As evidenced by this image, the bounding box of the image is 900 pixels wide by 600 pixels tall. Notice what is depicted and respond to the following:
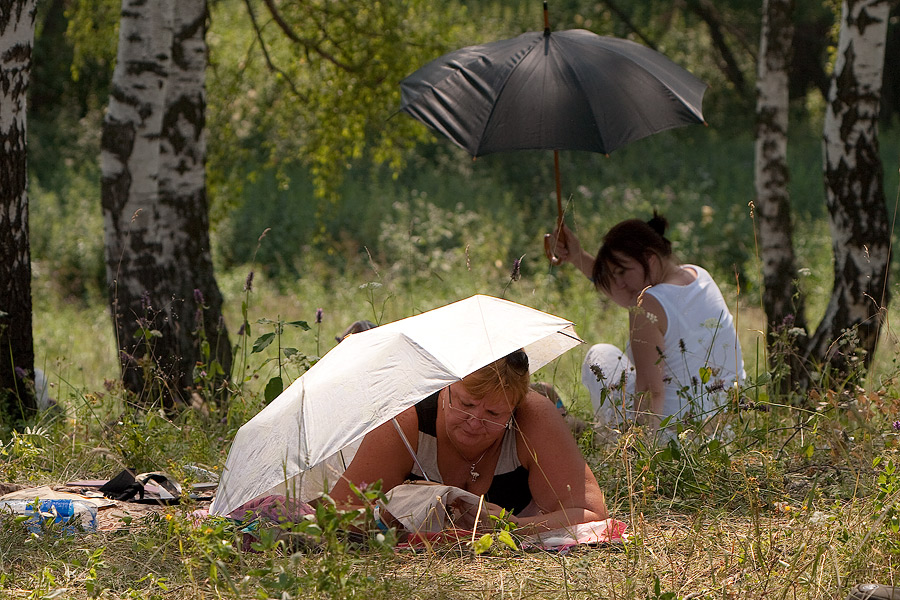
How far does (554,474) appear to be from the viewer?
137 inches

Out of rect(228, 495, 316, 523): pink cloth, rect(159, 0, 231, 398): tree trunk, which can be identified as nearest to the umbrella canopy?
rect(159, 0, 231, 398): tree trunk

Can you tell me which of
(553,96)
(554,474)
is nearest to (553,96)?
(553,96)

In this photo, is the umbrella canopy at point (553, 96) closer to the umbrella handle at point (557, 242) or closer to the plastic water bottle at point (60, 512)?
the umbrella handle at point (557, 242)

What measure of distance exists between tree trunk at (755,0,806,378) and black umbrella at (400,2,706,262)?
2.18m

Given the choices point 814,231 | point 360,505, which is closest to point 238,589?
point 360,505

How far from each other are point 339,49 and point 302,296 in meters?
5.43

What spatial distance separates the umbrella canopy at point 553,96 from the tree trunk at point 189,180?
1627 mm

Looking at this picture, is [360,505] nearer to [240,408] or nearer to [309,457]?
[309,457]

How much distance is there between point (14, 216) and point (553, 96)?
2.66m

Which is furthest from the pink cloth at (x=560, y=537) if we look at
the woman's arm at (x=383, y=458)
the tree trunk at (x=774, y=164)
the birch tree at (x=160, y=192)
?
the tree trunk at (x=774, y=164)

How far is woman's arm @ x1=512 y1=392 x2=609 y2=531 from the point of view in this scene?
3410 millimetres

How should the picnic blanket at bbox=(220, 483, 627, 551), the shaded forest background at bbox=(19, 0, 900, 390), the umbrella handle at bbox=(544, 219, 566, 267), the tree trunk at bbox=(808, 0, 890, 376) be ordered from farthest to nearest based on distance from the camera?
the shaded forest background at bbox=(19, 0, 900, 390) → the tree trunk at bbox=(808, 0, 890, 376) → the umbrella handle at bbox=(544, 219, 566, 267) → the picnic blanket at bbox=(220, 483, 627, 551)

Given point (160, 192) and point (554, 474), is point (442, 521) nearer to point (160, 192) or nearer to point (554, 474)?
point (554, 474)

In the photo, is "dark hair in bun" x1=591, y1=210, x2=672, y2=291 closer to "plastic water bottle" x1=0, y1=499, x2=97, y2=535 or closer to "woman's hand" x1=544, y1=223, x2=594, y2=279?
"woman's hand" x1=544, y1=223, x2=594, y2=279
